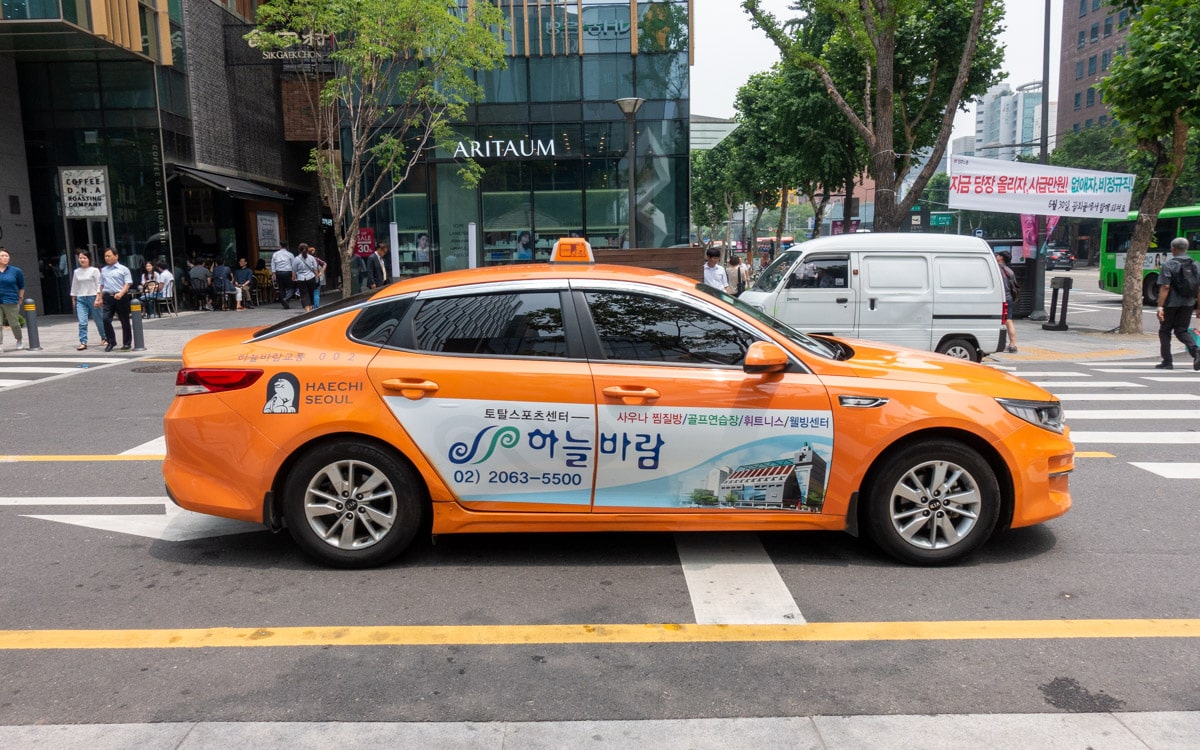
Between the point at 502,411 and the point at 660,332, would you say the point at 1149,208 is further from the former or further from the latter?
the point at 502,411

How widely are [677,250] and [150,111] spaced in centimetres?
1460

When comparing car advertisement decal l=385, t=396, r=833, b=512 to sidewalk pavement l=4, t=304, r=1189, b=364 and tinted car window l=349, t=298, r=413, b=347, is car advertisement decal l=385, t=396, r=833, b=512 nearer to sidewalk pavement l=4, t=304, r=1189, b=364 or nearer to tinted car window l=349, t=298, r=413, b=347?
tinted car window l=349, t=298, r=413, b=347

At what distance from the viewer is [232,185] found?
25516mm

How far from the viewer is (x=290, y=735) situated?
3230 mm

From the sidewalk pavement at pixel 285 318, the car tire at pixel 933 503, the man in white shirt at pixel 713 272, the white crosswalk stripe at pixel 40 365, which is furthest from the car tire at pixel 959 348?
the white crosswalk stripe at pixel 40 365

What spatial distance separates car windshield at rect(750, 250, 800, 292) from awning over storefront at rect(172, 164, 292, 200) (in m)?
17.2

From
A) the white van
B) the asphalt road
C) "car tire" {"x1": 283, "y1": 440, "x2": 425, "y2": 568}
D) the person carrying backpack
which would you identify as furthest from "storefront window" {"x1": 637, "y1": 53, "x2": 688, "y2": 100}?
"car tire" {"x1": 283, "y1": 440, "x2": 425, "y2": 568}

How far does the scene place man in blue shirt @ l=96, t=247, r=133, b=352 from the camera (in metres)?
14.7

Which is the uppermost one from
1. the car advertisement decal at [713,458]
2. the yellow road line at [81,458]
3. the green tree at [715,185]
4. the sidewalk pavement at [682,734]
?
the green tree at [715,185]

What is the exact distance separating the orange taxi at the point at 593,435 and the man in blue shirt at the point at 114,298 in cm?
1146

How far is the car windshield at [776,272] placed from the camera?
12.2 meters

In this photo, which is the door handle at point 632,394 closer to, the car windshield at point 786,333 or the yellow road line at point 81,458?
the car windshield at point 786,333

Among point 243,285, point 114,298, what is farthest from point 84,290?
point 243,285

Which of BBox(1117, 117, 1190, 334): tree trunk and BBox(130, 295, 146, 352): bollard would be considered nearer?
BBox(130, 295, 146, 352): bollard
